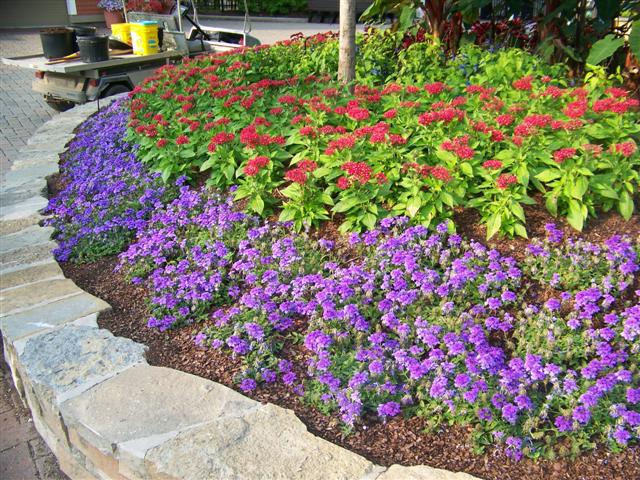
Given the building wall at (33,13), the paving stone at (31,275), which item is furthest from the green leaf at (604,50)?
the building wall at (33,13)

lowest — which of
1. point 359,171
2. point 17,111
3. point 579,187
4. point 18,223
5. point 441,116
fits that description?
point 17,111

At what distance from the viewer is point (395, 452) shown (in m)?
2.37

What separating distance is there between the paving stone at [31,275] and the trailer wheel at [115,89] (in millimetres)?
4909

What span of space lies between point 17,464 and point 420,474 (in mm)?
1928

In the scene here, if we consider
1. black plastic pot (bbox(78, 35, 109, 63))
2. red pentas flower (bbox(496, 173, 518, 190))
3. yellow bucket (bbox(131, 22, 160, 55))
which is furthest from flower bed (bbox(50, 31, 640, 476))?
yellow bucket (bbox(131, 22, 160, 55))

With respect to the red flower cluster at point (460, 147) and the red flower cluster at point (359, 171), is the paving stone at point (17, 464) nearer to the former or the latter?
the red flower cluster at point (359, 171)

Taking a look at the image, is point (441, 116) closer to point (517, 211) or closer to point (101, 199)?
point (517, 211)

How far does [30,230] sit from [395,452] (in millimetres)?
3228

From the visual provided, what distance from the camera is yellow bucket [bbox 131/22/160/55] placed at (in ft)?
27.8

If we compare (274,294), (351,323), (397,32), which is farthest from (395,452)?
(397,32)

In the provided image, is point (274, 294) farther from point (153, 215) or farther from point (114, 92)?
point (114, 92)

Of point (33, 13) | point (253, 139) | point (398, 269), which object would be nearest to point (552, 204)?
point (398, 269)

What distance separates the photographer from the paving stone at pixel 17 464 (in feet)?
9.41

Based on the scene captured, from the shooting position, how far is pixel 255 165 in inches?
146
